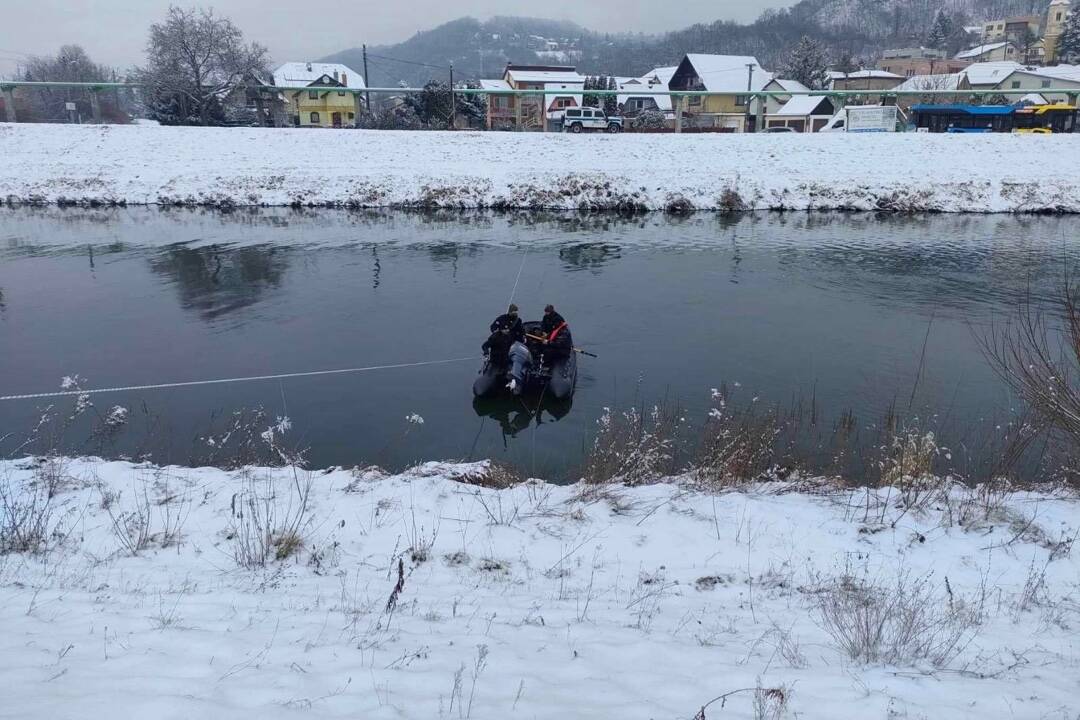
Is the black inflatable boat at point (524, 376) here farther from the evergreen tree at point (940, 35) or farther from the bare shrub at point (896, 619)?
the evergreen tree at point (940, 35)

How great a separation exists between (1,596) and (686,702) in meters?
4.28

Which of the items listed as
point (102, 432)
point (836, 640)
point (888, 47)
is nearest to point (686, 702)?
point (836, 640)

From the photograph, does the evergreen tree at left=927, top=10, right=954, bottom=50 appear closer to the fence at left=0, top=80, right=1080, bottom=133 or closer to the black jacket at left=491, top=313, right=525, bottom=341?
the fence at left=0, top=80, right=1080, bottom=133

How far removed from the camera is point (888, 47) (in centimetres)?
16912

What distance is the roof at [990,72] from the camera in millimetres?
76625

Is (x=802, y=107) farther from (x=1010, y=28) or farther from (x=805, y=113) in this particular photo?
(x=1010, y=28)

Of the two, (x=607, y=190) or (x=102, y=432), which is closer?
(x=102, y=432)

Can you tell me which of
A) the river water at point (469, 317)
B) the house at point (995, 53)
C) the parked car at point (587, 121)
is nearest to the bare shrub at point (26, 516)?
the river water at point (469, 317)

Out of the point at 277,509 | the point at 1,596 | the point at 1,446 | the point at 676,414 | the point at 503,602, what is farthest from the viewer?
the point at 676,414

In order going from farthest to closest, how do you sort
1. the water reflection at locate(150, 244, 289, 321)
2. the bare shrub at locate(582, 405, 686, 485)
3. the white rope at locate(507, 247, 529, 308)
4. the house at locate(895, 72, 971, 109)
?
the house at locate(895, 72, 971, 109) < the white rope at locate(507, 247, 529, 308) < the water reflection at locate(150, 244, 289, 321) < the bare shrub at locate(582, 405, 686, 485)

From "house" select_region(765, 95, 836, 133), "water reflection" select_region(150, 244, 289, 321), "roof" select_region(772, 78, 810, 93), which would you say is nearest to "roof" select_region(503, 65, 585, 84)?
"roof" select_region(772, 78, 810, 93)

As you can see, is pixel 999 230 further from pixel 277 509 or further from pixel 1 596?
pixel 1 596

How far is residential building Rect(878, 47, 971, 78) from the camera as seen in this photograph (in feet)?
378

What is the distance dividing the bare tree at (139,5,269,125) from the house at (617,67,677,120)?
30254mm
